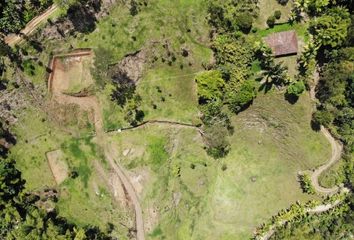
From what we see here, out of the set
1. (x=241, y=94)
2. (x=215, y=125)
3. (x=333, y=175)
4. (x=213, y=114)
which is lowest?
(x=333, y=175)

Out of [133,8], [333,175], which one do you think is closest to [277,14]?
[133,8]

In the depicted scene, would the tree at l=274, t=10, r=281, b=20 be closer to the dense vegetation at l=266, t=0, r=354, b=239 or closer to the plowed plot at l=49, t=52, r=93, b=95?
the dense vegetation at l=266, t=0, r=354, b=239

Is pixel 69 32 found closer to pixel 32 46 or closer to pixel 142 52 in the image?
pixel 32 46

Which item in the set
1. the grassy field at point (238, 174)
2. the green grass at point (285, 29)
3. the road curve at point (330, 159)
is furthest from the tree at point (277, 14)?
the road curve at point (330, 159)

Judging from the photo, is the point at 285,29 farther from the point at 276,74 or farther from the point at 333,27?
the point at 276,74

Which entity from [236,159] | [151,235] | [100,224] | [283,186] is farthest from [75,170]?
[283,186]

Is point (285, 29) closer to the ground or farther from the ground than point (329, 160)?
farther from the ground
